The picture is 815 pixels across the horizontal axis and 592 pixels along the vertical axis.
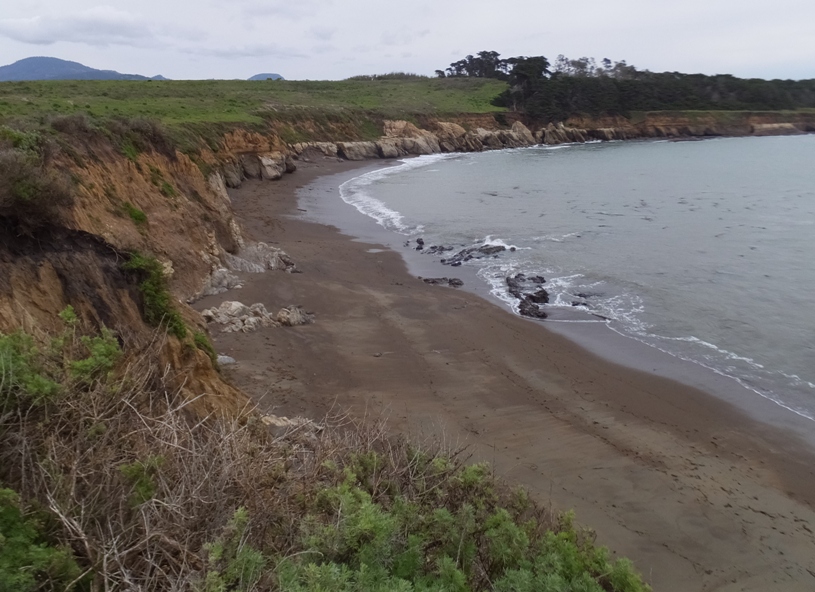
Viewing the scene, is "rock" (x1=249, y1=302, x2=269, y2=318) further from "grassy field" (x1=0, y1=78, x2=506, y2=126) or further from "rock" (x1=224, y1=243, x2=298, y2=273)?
"grassy field" (x1=0, y1=78, x2=506, y2=126)

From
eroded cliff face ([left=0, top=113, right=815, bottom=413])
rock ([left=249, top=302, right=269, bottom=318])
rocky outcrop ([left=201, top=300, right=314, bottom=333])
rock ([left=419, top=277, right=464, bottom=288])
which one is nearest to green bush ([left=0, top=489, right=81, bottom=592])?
eroded cliff face ([left=0, top=113, right=815, bottom=413])

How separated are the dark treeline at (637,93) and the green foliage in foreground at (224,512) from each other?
8546cm

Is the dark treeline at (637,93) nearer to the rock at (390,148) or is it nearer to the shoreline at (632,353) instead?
the rock at (390,148)

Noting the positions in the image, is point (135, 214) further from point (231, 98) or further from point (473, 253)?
point (231, 98)

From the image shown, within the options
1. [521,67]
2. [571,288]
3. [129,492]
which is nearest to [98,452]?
[129,492]

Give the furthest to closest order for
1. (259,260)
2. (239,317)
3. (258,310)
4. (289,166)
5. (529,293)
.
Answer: (289,166) → (259,260) → (529,293) → (258,310) → (239,317)

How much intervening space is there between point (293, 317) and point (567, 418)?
22.9ft

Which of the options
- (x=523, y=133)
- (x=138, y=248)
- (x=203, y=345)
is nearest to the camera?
(x=203, y=345)

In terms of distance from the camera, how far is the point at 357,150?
A: 58.8 metres

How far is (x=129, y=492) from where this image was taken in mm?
3941

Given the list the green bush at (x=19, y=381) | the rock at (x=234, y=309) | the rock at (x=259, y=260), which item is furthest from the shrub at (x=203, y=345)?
the rock at (x=259, y=260)

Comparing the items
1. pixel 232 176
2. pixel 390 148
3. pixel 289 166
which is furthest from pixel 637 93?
pixel 232 176

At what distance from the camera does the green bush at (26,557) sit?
310cm

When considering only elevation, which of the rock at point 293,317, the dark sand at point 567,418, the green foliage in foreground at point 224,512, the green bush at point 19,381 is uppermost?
the green bush at point 19,381
